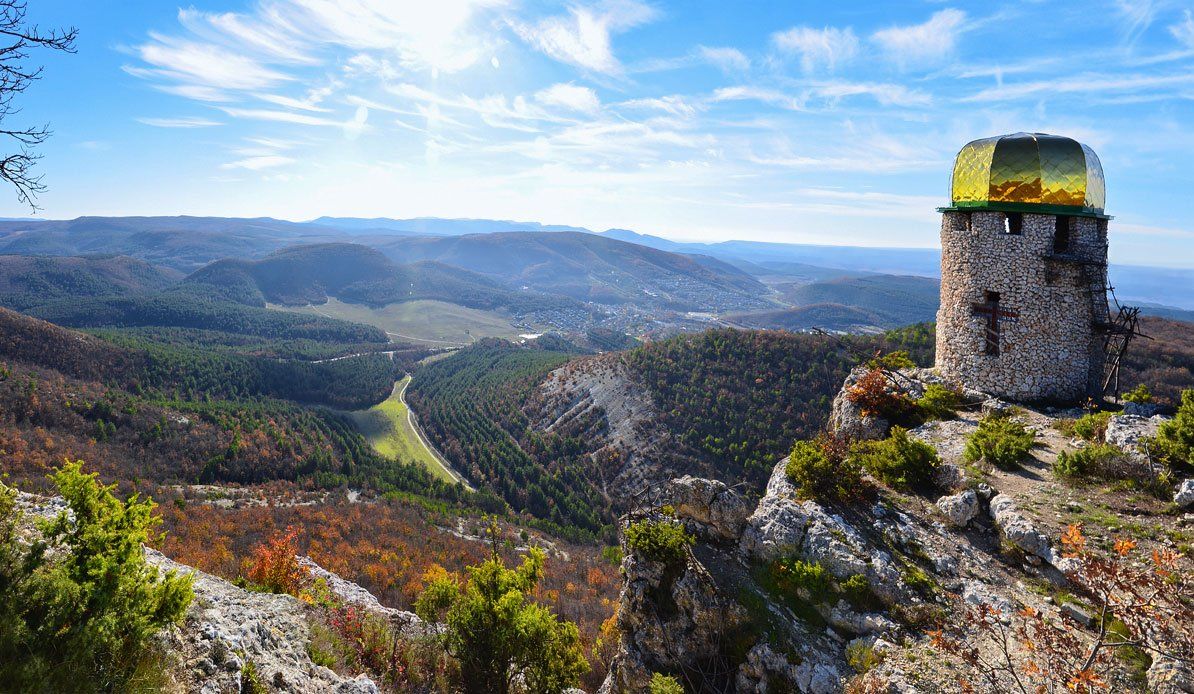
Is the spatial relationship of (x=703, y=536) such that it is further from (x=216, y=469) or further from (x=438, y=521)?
(x=216, y=469)

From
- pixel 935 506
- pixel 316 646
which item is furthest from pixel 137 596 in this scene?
pixel 935 506

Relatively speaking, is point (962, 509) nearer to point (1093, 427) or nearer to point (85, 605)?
point (1093, 427)

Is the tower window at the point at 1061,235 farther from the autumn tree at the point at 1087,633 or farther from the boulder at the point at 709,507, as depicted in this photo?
the boulder at the point at 709,507

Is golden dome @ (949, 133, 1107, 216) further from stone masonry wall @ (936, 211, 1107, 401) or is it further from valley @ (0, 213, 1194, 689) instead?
valley @ (0, 213, 1194, 689)

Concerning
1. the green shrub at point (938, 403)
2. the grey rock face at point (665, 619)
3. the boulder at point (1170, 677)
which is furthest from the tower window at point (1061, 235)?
the grey rock face at point (665, 619)

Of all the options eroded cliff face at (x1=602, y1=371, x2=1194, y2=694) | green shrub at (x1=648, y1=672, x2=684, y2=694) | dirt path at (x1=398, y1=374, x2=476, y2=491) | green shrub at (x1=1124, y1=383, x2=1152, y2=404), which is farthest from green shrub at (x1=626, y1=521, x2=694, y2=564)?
dirt path at (x1=398, y1=374, x2=476, y2=491)
